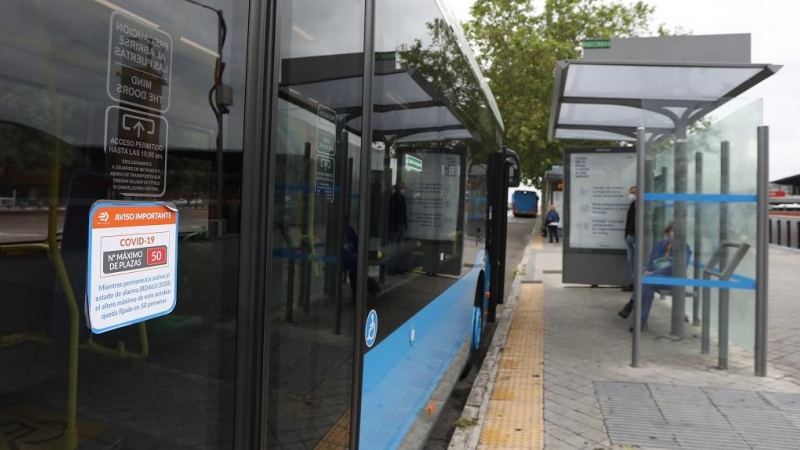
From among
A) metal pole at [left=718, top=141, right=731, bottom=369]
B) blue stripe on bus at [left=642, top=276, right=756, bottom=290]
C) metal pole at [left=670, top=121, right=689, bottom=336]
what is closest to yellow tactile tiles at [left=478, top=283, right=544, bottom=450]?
blue stripe on bus at [left=642, top=276, right=756, bottom=290]

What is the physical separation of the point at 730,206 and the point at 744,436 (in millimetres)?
2552

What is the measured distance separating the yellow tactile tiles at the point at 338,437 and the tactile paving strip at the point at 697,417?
2748mm

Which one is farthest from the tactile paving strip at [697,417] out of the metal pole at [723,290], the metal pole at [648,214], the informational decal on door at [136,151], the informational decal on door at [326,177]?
the informational decal on door at [136,151]

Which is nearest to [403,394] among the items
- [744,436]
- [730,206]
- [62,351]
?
[62,351]

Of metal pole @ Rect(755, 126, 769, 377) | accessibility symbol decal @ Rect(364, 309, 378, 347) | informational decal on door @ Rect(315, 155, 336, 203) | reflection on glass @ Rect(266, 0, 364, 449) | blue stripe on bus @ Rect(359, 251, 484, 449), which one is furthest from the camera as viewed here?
metal pole @ Rect(755, 126, 769, 377)

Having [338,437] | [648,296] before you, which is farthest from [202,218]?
[648,296]

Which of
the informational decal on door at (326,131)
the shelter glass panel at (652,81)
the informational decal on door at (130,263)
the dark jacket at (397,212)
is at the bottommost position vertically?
the informational decal on door at (130,263)

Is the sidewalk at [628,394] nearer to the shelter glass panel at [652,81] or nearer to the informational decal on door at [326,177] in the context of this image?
the shelter glass panel at [652,81]

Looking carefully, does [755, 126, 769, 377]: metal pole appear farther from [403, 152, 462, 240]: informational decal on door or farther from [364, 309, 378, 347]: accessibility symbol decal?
[364, 309, 378, 347]: accessibility symbol decal

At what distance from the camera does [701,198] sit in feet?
18.7

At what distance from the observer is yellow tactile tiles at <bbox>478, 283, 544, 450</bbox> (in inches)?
166

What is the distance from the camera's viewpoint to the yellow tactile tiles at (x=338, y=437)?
2.00m

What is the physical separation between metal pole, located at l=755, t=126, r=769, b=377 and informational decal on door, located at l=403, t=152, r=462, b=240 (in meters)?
3.08

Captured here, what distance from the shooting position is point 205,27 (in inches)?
58.9
